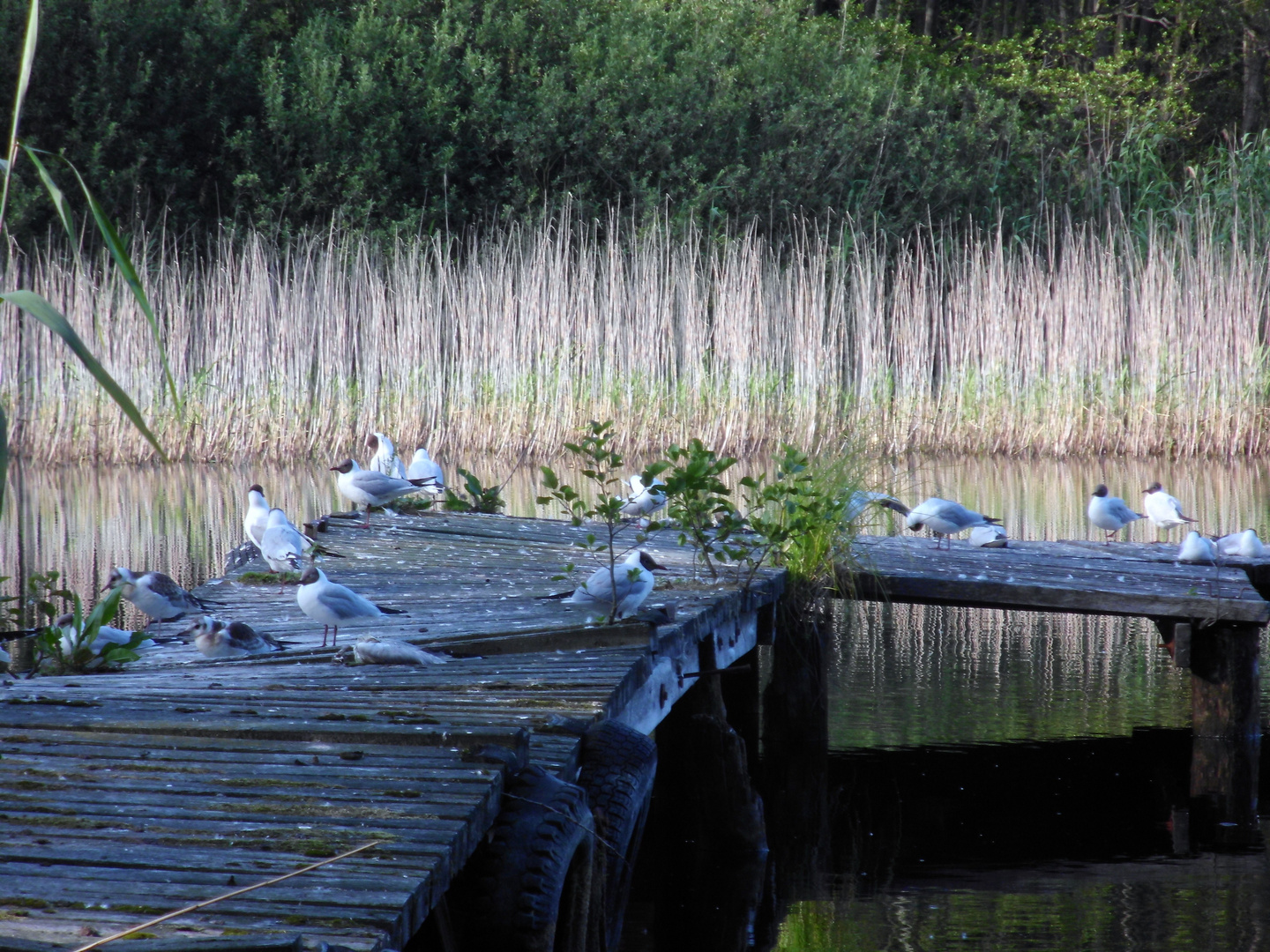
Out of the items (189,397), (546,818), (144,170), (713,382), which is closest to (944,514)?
(546,818)

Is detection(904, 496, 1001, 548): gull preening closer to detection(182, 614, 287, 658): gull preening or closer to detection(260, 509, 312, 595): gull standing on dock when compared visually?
detection(260, 509, 312, 595): gull standing on dock

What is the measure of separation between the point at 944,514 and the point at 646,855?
2285 mm

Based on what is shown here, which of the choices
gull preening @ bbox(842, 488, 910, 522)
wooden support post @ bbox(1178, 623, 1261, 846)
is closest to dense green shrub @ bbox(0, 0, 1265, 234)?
gull preening @ bbox(842, 488, 910, 522)

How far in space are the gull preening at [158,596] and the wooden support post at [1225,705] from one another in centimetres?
317

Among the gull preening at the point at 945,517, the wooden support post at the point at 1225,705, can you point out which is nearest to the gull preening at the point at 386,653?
the wooden support post at the point at 1225,705

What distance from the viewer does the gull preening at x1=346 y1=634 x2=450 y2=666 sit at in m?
3.32

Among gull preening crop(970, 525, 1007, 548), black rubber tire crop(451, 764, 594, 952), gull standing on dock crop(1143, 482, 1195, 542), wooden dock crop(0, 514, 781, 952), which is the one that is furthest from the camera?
gull standing on dock crop(1143, 482, 1195, 542)

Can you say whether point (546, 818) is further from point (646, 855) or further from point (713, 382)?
point (713, 382)

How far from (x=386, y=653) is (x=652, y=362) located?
26.3 ft

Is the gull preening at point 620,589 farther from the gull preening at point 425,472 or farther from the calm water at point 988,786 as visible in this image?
the gull preening at point 425,472

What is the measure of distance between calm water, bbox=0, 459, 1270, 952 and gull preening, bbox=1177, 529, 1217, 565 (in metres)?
0.51

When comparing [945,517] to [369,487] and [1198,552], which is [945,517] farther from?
[369,487]

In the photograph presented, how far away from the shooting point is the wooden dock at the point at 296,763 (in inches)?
72.7

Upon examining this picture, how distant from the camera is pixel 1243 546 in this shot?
5711 millimetres
